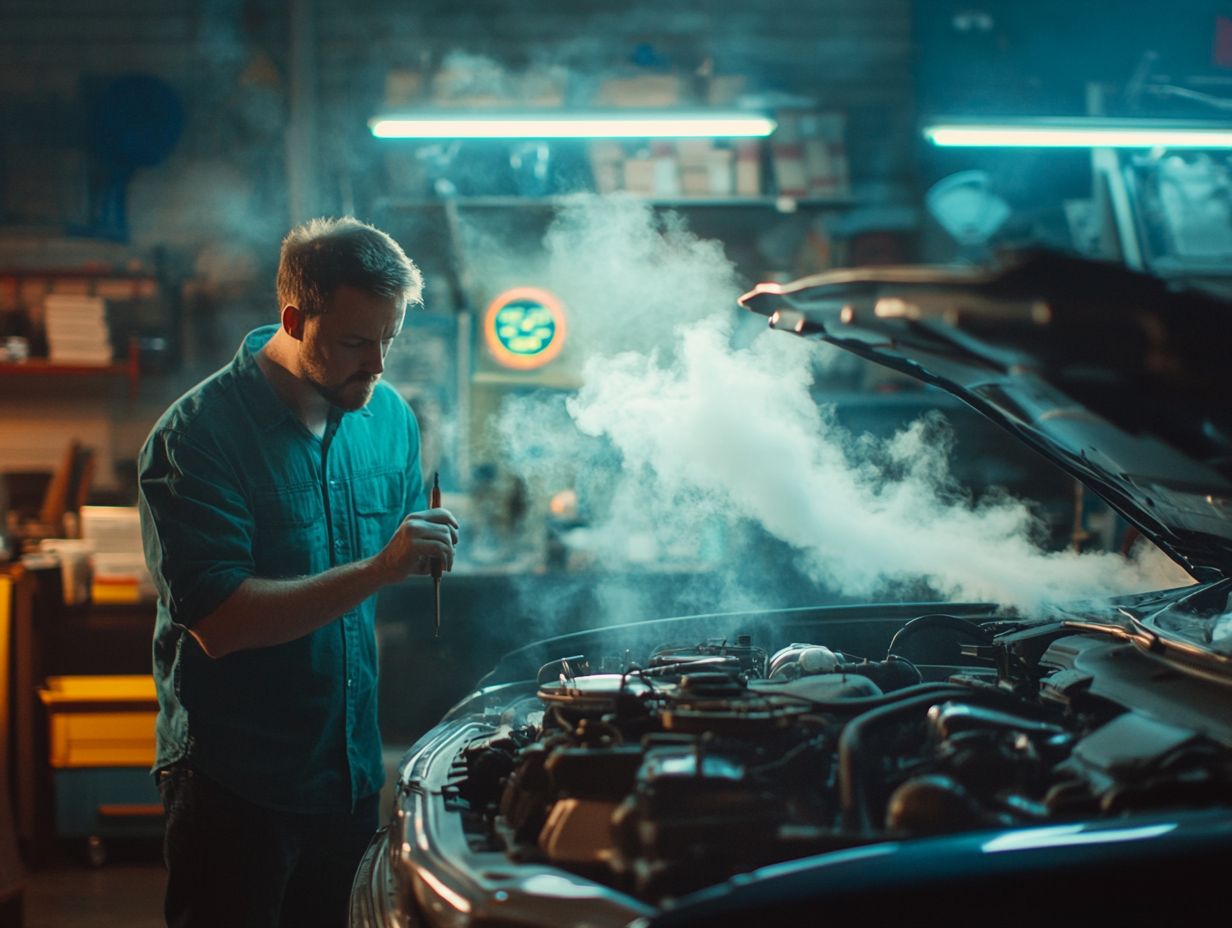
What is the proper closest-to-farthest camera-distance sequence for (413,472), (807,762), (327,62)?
1. (807,762)
2. (413,472)
3. (327,62)

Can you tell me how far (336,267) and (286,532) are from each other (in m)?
0.58

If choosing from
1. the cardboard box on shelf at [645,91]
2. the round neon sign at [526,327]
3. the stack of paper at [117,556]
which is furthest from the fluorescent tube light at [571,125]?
the stack of paper at [117,556]

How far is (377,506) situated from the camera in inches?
98.3

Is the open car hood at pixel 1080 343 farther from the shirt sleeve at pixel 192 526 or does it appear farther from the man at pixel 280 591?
the shirt sleeve at pixel 192 526

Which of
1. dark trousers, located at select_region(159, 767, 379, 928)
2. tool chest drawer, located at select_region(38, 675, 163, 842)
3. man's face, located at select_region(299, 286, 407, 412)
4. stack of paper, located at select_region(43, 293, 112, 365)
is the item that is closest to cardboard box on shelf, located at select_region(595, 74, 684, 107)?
stack of paper, located at select_region(43, 293, 112, 365)

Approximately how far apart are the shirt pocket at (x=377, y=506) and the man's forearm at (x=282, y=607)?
31 centimetres

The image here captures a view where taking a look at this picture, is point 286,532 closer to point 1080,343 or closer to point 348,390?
point 348,390

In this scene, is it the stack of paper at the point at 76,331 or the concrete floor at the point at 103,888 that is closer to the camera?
the concrete floor at the point at 103,888

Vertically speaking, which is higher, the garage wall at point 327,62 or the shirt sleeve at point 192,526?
the garage wall at point 327,62

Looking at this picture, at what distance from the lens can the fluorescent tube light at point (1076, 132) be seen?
4.67 metres

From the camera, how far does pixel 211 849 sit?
2096 mm

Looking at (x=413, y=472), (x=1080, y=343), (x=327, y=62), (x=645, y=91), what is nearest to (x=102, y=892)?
(x=413, y=472)

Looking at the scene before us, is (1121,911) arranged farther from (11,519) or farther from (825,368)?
(11,519)

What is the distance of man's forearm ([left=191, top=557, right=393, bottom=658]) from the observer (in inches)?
81.3
